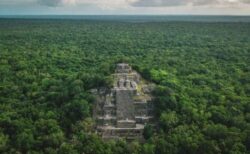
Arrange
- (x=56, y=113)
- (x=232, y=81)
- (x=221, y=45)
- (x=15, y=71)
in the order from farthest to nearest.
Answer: (x=221, y=45) → (x=15, y=71) → (x=232, y=81) → (x=56, y=113)

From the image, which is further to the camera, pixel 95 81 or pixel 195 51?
pixel 195 51

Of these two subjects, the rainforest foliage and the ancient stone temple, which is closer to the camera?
the rainforest foliage

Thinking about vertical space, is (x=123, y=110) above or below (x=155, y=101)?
below

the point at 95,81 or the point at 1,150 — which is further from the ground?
the point at 95,81

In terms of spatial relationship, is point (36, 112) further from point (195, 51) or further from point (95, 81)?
point (195, 51)

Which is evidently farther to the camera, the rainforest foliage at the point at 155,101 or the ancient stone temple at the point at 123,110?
the ancient stone temple at the point at 123,110

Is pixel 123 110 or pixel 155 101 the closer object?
pixel 123 110

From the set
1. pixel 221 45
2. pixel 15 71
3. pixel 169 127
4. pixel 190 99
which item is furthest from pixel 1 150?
pixel 221 45

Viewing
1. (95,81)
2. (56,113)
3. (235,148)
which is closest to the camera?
(235,148)
